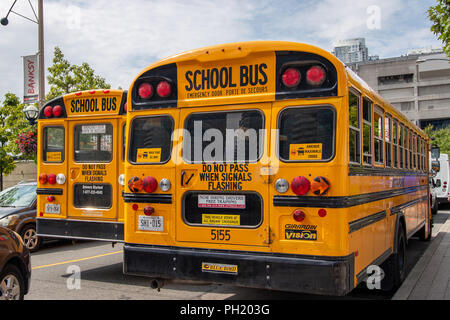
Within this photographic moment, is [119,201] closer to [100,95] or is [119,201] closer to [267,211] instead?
[100,95]

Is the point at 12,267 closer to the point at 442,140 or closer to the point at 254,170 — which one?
the point at 254,170

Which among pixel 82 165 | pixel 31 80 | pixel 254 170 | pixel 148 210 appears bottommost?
pixel 148 210

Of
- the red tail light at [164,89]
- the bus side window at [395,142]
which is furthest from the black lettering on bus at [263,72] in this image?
the bus side window at [395,142]

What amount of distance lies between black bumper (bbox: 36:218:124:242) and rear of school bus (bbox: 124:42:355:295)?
90.9 inches

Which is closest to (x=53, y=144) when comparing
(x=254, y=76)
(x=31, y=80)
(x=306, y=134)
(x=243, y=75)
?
(x=243, y=75)

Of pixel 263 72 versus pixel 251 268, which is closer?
pixel 251 268

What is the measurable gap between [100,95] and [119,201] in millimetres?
1838

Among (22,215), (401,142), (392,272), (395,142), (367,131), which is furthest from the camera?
(22,215)

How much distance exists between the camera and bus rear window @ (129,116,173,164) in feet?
17.6

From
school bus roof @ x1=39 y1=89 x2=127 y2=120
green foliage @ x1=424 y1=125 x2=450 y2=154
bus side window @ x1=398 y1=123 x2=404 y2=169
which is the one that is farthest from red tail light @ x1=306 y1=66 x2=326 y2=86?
green foliage @ x1=424 y1=125 x2=450 y2=154

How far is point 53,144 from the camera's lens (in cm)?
851

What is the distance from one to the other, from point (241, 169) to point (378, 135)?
85.0 inches

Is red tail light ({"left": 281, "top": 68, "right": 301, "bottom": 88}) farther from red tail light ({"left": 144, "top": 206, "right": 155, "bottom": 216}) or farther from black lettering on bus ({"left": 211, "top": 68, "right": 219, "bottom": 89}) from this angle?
red tail light ({"left": 144, "top": 206, "right": 155, "bottom": 216})
